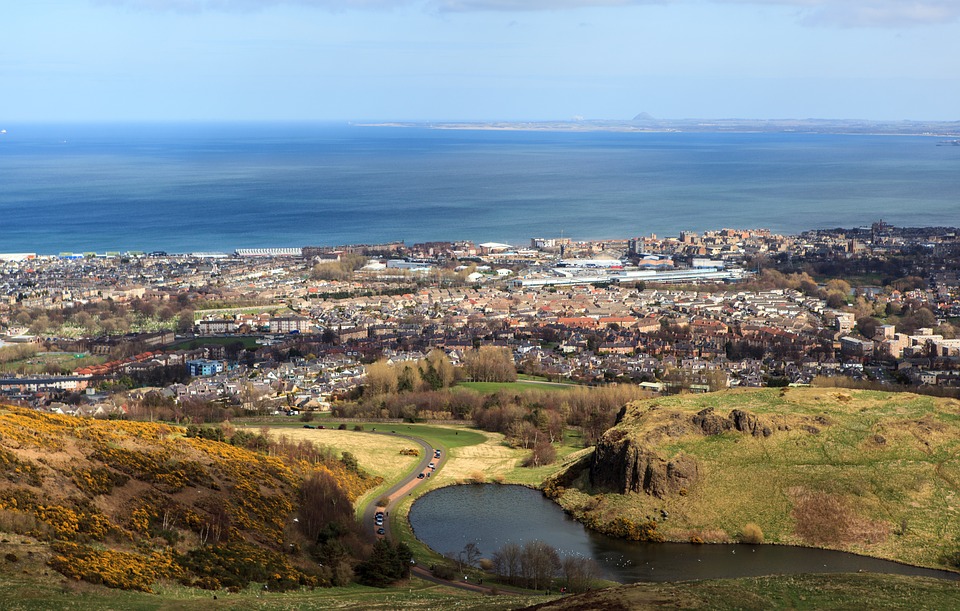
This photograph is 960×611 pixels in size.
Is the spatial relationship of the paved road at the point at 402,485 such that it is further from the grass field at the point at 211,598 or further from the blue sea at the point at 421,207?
the blue sea at the point at 421,207

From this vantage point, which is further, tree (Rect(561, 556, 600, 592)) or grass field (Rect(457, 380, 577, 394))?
grass field (Rect(457, 380, 577, 394))

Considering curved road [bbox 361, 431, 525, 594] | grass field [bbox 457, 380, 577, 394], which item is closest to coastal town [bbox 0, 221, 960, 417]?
grass field [bbox 457, 380, 577, 394]

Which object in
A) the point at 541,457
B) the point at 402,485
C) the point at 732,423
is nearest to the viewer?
the point at 732,423

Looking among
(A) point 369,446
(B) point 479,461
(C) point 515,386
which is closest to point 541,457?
(B) point 479,461

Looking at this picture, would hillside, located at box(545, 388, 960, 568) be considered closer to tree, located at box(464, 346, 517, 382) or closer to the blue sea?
tree, located at box(464, 346, 517, 382)

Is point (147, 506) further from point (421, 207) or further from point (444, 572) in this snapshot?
point (421, 207)

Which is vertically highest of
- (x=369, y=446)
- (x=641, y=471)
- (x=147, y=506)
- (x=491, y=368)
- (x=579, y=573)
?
(x=147, y=506)

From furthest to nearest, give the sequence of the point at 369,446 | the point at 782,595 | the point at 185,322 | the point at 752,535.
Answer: the point at 185,322
the point at 369,446
the point at 752,535
the point at 782,595
